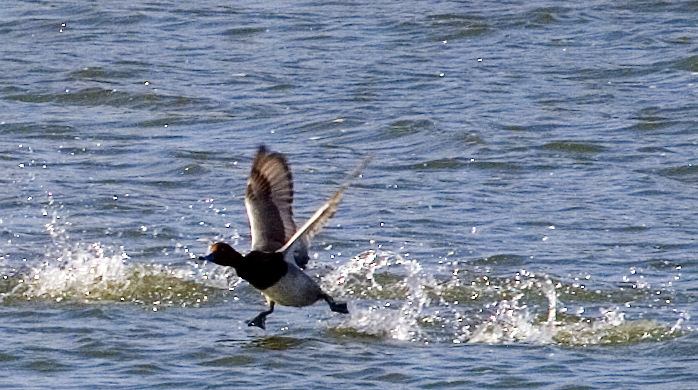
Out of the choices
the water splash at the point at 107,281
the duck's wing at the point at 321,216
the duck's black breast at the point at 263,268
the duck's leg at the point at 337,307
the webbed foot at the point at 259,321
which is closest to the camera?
the duck's wing at the point at 321,216

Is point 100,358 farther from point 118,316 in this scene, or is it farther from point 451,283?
point 451,283

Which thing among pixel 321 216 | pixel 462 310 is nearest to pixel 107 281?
pixel 462 310

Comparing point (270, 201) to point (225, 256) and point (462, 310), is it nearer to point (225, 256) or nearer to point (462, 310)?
point (225, 256)

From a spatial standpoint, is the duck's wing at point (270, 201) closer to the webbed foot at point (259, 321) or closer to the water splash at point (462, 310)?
the webbed foot at point (259, 321)

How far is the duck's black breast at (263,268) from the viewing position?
7.24 meters

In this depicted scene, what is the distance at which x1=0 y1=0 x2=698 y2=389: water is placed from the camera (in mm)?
7340

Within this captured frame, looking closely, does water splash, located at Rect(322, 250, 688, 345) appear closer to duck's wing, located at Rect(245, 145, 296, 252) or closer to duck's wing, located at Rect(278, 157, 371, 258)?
duck's wing, located at Rect(245, 145, 296, 252)

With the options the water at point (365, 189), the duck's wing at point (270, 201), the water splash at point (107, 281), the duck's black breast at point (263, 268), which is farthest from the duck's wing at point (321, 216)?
the water splash at point (107, 281)

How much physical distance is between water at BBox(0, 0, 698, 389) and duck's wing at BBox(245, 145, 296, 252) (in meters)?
0.53

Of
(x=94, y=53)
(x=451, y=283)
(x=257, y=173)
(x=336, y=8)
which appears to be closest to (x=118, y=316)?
(x=257, y=173)

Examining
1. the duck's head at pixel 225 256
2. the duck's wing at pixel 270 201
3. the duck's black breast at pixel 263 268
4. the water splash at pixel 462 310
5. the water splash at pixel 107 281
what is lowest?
the water splash at pixel 462 310

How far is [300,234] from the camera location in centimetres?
681

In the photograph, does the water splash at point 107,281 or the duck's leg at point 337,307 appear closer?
the duck's leg at point 337,307

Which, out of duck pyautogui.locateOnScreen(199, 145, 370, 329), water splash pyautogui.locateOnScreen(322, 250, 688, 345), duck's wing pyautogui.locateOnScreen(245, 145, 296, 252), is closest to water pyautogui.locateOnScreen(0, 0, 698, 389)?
water splash pyautogui.locateOnScreen(322, 250, 688, 345)
